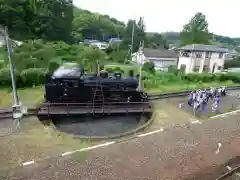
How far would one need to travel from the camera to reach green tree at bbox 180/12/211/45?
5566 cm

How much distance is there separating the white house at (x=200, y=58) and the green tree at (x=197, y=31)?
17.2m

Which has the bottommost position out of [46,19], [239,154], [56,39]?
[239,154]

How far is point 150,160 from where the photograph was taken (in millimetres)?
7445

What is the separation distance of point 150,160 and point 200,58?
114 ft

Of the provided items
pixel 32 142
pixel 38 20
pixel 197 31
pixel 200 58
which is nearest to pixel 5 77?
pixel 32 142

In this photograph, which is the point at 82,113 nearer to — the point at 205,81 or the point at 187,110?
the point at 187,110

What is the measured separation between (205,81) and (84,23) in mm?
67024

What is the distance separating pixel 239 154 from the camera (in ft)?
27.2

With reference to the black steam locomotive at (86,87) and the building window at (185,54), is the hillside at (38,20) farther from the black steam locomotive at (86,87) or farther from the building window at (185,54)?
the black steam locomotive at (86,87)

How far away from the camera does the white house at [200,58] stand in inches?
1485

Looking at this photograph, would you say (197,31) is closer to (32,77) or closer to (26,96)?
(32,77)

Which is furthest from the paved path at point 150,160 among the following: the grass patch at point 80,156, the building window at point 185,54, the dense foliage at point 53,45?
the building window at point 185,54

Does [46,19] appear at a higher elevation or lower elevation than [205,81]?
higher

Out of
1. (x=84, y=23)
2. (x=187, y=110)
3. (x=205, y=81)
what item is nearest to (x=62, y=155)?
(x=187, y=110)
